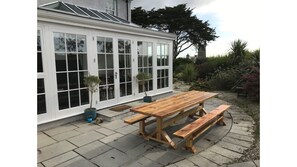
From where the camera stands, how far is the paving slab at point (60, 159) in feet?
7.96

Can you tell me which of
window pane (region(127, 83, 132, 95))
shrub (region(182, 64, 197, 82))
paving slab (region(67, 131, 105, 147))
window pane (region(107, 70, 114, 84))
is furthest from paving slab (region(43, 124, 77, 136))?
shrub (region(182, 64, 197, 82))

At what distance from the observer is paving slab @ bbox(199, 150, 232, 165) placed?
94.7 inches

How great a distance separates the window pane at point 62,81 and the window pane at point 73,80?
0.11 metres

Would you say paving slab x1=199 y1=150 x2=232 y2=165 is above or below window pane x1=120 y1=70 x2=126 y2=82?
below

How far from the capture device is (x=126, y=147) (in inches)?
113

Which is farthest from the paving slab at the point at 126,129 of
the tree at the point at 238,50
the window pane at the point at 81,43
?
the tree at the point at 238,50

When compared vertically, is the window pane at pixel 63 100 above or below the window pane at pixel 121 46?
below

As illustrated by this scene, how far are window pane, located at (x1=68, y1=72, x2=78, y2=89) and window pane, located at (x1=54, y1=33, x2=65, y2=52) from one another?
0.55 metres

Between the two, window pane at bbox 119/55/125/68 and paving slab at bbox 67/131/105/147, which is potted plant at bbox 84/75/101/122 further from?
window pane at bbox 119/55/125/68

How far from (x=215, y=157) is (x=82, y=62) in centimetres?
333

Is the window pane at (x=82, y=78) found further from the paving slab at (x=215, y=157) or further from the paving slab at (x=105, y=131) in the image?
the paving slab at (x=215, y=157)

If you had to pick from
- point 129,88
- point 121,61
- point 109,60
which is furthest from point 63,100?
point 129,88
